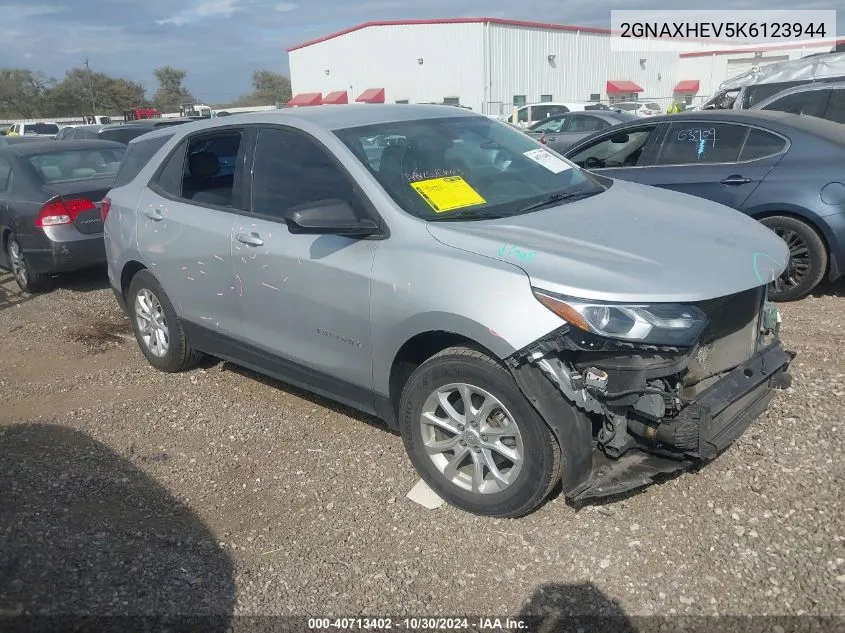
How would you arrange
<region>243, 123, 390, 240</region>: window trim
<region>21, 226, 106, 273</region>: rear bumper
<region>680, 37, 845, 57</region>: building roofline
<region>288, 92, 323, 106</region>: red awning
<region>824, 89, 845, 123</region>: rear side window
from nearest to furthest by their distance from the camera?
1. <region>243, 123, 390, 240</region>: window trim
2. <region>21, 226, 106, 273</region>: rear bumper
3. <region>824, 89, 845, 123</region>: rear side window
4. <region>680, 37, 845, 57</region>: building roofline
5. <region>288, 92, 323, 106</region>: red awning

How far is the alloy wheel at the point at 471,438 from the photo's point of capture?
3.07m

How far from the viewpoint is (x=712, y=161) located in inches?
245

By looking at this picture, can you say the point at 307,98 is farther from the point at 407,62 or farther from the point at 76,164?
the point at 76,164

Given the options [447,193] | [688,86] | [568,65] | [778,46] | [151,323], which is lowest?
[151,323]

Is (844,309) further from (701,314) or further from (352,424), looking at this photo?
(352,424)

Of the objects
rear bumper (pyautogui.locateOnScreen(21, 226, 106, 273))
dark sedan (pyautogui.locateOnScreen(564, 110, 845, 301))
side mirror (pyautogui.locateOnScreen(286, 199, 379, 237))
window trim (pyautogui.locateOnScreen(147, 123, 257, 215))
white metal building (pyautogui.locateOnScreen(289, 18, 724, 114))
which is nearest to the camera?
side mirror (pyautogui.locateOnScreen(286, 199, 379, 237))

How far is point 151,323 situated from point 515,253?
10.7ft

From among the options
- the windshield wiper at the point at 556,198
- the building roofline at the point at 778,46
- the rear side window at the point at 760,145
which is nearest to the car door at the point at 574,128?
the rear side window at the point at 760,145

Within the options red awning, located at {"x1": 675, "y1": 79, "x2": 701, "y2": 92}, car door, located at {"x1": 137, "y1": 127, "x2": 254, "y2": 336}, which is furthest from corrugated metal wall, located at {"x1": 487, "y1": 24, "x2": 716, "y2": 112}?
car door, located at {"x1": 137, "y1": 127, "x2": 254, "y2": 336}

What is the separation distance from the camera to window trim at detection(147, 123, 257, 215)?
419 cm

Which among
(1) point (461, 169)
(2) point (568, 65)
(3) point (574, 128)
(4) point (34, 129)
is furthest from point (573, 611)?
(2) point (568, 65)

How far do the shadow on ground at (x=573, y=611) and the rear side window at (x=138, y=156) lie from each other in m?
3.94

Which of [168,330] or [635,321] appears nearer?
[635,321]

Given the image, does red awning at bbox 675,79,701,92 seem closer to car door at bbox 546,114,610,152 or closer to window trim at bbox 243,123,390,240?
car door at bbox 546,114,610,152
